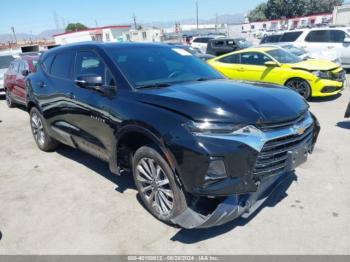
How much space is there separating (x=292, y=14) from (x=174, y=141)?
88228 millimetres

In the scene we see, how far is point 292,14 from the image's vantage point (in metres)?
81.4

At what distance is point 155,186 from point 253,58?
740cm

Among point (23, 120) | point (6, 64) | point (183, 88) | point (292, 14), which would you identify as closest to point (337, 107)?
point (183, 88)

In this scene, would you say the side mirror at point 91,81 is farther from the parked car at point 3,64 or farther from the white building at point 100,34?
the white building at point 100,34

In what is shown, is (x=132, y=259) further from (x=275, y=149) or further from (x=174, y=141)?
(x=275, y=149)

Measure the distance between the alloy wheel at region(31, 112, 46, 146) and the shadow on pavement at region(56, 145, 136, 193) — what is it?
35 centimetres

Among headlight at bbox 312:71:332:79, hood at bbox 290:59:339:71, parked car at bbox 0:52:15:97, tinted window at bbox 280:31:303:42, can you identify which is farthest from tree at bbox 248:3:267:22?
headlight at bbox 312:71:332:79

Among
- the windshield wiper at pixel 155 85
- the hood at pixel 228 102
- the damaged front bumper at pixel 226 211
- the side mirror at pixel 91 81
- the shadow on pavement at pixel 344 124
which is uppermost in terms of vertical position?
the side mirror at pixel 91 81

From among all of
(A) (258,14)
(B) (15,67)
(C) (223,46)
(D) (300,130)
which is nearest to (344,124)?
(D) (300,130)

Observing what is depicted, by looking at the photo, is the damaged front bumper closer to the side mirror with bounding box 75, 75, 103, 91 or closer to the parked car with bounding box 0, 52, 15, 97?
the side mirror with bounding box 75, 75, 103, 91

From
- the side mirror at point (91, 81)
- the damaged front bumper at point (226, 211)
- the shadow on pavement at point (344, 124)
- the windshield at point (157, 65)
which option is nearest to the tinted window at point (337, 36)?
the shadow on pavement at point (344, 124)

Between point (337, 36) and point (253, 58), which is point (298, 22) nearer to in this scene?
point (337, 36)

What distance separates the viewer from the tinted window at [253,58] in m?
9.60

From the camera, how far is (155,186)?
3.45 metres
